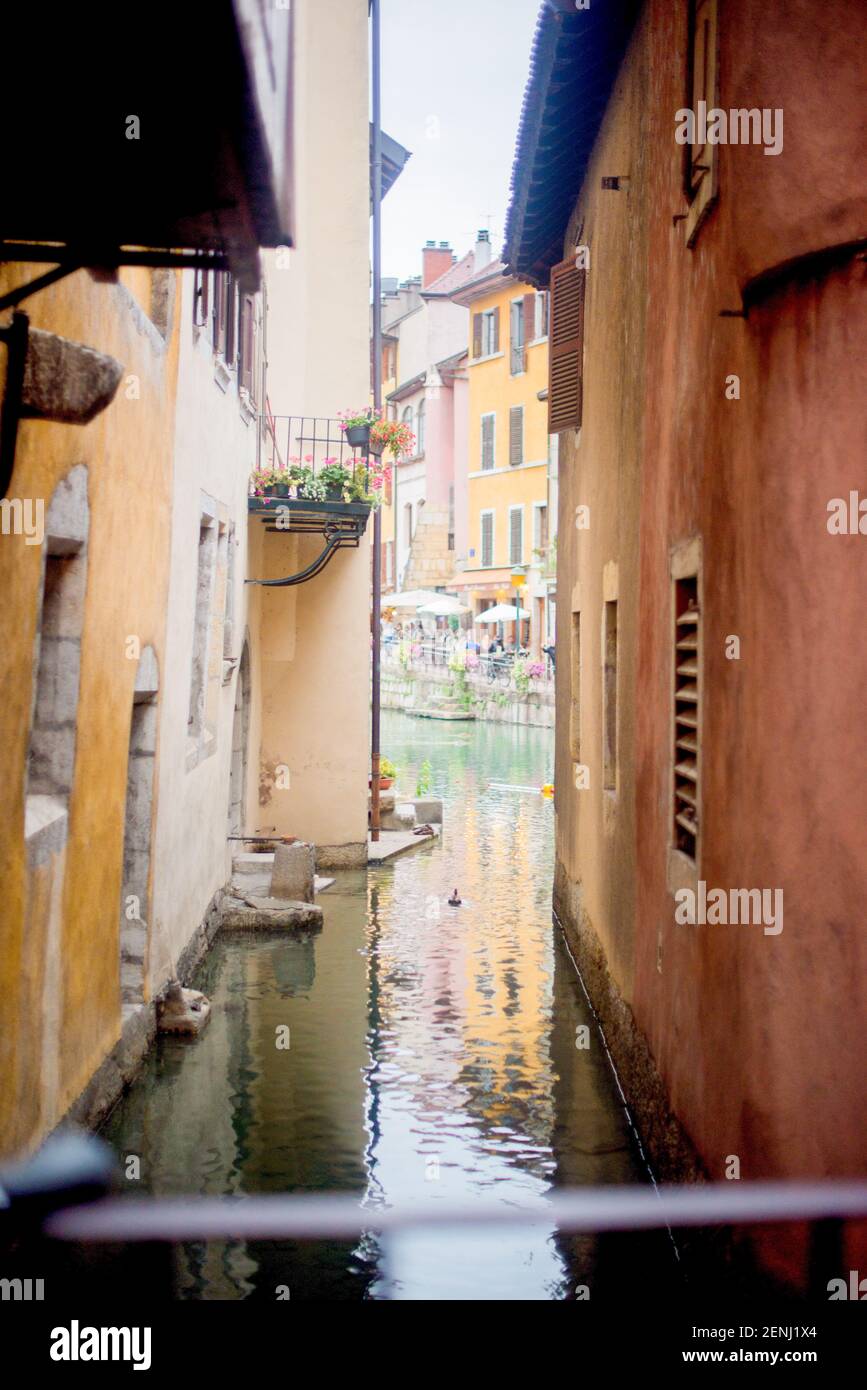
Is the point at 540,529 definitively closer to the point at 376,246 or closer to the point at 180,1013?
the point at 376,246

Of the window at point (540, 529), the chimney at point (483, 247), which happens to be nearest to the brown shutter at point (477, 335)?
the window at point (540, 529)

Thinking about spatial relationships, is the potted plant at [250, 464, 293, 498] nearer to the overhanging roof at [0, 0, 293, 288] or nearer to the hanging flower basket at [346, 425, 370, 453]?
the hanging flower basket at [346, 425, 370, 453]

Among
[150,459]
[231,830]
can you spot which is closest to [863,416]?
[150,459]

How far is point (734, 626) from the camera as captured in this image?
19.5 feet

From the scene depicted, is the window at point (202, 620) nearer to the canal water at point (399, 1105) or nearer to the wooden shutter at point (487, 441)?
the canal water at point (399, 1105)

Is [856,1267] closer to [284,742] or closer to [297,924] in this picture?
[297,924]

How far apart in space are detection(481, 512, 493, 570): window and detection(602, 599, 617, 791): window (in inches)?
1726

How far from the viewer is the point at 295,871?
1502 cm

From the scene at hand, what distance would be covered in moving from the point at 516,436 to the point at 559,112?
1612 inches

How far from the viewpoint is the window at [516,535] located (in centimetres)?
5278

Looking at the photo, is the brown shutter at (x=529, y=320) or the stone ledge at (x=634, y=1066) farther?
the brown shutter at (x=529, y=320)

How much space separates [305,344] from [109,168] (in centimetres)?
1373

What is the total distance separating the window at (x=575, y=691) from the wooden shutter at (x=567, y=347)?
174 centimetres
